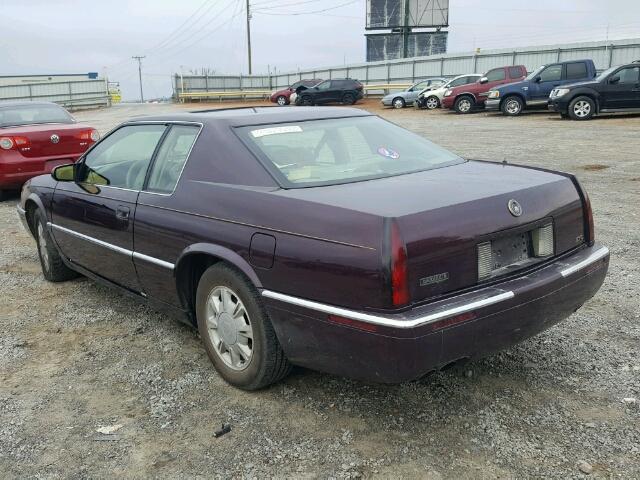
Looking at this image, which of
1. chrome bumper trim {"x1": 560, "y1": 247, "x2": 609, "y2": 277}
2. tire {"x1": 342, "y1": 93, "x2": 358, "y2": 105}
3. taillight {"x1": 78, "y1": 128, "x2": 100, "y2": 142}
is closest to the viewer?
chrome bumper trim {"x1": 560, "y1": 247, "x2": 609, "y2": 277}

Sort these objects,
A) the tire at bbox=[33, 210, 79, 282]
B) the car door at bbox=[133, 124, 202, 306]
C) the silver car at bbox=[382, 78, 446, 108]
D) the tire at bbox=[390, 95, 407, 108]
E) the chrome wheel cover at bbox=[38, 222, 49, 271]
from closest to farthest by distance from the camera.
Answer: the car door at bbox=[133, 124, 202, 306]
the tire at bbox=[33, 210, 79, 282]
the chrome wheel cover at bbox=[38, 222, 49, 271]
the silver car at bbox=[382, 78, 446, 108]
the tire at bbox=[390, 95, 407, 108]

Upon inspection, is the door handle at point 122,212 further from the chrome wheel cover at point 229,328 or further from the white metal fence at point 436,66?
the white metal fence at point 436,66

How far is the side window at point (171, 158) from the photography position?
11.9 ft

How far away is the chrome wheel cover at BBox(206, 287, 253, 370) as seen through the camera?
318 centimetres

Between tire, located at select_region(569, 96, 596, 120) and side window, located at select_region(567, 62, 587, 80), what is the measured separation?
2.50 m

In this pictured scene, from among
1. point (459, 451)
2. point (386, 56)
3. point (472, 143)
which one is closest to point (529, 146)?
point (472, 143)

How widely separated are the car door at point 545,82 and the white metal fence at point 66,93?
29.9 m

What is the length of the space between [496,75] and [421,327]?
23.8 m

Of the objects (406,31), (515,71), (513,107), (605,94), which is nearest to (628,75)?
(605,94)

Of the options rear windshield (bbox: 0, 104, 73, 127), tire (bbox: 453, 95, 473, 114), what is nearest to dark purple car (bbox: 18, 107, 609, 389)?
rear windshield (bbox: 0, 104, 73, 127)

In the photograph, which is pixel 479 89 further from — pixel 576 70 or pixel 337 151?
pixel 337 151

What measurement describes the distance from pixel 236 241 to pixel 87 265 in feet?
6.44

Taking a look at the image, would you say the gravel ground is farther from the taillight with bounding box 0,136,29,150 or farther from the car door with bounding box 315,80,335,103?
the car door with bounding box 315,80,335,103

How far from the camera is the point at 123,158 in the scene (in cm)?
426
